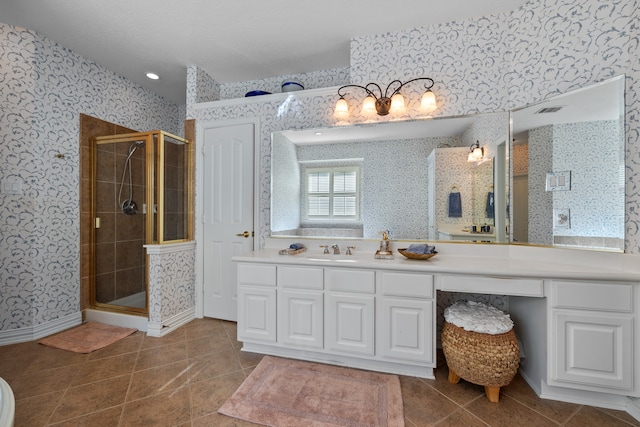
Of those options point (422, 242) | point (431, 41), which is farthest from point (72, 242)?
point (431, 41)

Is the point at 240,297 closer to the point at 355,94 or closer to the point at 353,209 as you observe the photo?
the point at 353,209

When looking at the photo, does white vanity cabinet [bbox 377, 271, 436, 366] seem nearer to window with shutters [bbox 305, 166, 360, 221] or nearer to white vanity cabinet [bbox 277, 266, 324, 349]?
white vanity cabinet [bbox 277, 266, 324, 349]

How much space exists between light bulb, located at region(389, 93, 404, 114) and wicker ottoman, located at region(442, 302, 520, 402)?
1800mm

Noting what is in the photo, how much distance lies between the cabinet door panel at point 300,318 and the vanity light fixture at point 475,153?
64.8 inches

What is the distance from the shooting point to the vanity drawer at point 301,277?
2090 mm

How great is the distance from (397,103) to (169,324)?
2.97 meters

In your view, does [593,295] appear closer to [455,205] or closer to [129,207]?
[455,205]

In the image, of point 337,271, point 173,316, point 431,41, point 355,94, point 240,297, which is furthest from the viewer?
point 173,316

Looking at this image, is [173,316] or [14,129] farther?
[173,316]

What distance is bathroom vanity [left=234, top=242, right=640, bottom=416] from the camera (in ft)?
5.28

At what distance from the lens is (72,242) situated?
A: 285 cm

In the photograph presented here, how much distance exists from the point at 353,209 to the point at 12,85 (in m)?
3.20

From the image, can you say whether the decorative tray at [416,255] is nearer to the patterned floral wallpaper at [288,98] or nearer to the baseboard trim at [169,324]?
the patterned floral wallpaper at [288,98]

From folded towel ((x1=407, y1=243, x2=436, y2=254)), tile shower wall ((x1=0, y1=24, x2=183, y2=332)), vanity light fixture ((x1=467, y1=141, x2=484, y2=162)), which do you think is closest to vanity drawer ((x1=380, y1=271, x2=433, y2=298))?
folded towel ((x1=407, y1=243, x2=436, y2=254))
